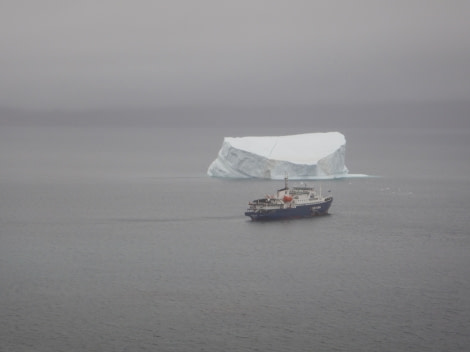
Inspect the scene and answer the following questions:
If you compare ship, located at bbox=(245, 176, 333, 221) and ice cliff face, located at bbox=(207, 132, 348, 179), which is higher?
ice cliff face, located at bbox=(207, 132, 348, 179)

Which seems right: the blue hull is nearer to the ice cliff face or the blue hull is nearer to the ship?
the ship

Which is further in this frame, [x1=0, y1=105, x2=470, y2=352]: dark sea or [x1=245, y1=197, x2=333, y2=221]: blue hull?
[x1=245, y1=197, x2=333, y2=221]: blue hull

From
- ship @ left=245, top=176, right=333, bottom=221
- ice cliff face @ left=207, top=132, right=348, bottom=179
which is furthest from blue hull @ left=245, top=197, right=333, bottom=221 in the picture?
ice cliff face @ left=207, top=132, right=348, bottom=179

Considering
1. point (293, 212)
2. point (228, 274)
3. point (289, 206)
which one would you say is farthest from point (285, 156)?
point (228, 274)

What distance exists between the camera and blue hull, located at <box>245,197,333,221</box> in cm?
4988

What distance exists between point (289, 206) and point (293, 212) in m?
0.52

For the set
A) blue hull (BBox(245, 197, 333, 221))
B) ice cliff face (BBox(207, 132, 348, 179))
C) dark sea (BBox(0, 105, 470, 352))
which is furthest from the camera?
ice cliff face (BBox(207, 132, 348, 179))

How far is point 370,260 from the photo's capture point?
37.9 meters

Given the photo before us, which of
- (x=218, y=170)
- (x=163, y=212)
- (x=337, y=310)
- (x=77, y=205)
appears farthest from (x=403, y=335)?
(x=218, y=170)

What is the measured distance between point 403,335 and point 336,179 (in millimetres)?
48637

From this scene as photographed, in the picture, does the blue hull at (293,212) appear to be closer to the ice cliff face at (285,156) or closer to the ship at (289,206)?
the ship at (289,206)

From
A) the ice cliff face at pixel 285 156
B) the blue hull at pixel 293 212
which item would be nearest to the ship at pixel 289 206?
the blue hull at pixel 293 212

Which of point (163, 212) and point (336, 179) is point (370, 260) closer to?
point (163, 212)

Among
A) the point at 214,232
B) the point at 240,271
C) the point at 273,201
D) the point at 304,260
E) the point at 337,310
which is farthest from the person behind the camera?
the point at 273,201
